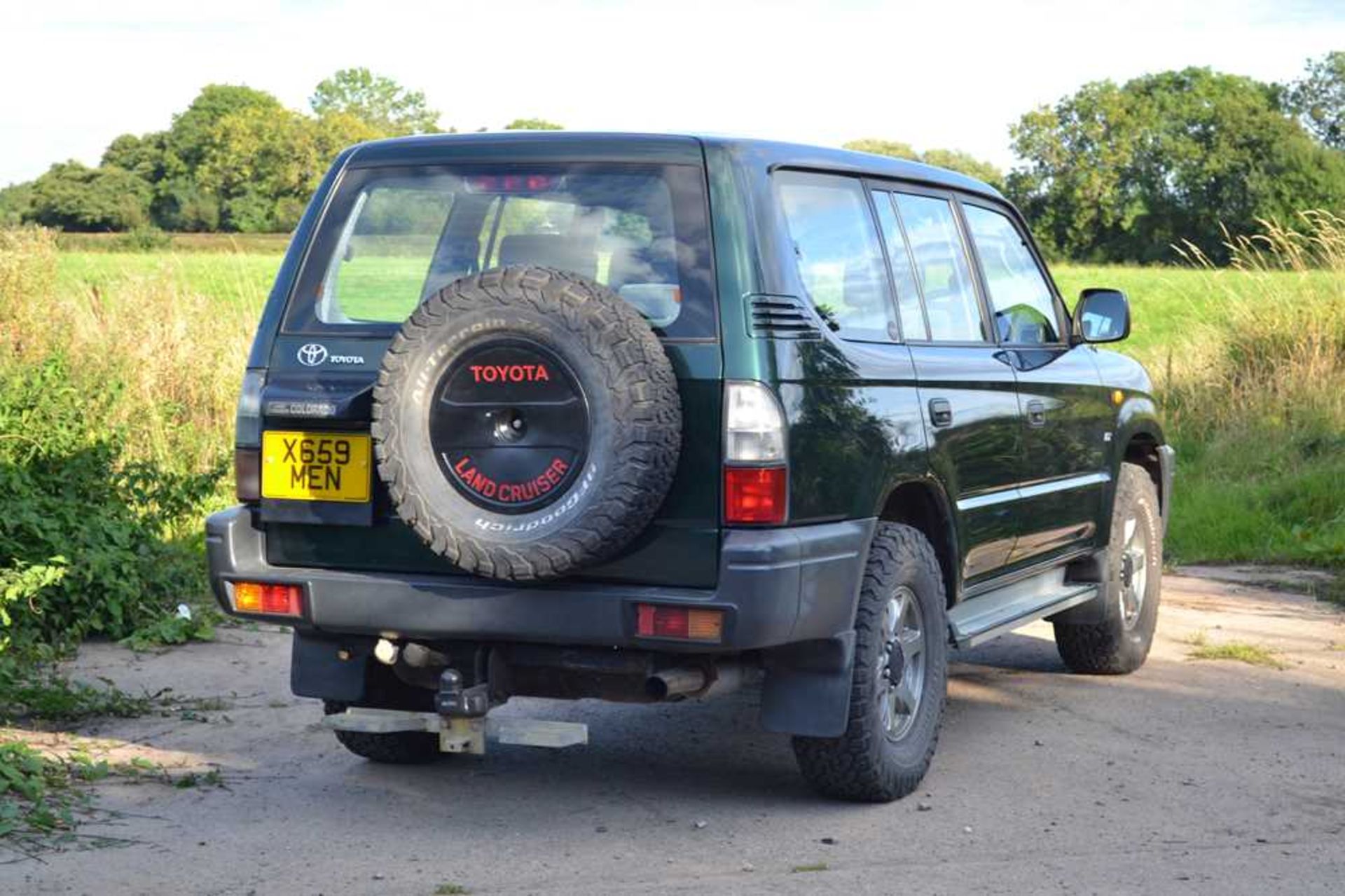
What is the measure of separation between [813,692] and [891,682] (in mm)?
492

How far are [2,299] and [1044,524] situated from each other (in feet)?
27.4

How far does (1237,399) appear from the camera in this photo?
1498 centimetres

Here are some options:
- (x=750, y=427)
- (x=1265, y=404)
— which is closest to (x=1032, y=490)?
(x=750, y=427)

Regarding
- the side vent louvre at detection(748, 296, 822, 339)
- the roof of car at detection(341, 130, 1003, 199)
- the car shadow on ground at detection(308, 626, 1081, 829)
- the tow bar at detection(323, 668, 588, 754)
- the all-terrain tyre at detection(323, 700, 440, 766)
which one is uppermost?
the roof of car at detection(341, 130, 1003, 199)

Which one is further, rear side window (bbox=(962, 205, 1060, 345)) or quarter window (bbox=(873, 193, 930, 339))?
rear side window (bbox=(962, 205, 1060, 345))

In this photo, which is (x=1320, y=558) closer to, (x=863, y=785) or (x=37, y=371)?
(x=863, y=785)

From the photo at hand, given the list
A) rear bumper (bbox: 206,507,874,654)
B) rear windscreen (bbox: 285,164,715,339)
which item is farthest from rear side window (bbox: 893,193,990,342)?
rear windscreen (bbox: 285,164,715,339)

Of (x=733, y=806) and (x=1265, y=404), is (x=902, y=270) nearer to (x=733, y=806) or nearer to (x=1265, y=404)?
(x=733, y=806)

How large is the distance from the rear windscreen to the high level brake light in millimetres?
A: 207

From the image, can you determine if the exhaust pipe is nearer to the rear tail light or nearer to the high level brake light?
the high level brake light

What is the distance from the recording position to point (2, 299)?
12.3m

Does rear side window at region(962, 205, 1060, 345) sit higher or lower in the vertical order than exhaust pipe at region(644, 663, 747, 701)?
higher

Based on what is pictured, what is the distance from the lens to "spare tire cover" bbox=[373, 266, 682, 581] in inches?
183

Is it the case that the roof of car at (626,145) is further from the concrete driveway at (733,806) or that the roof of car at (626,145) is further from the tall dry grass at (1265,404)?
the tall dry grass at (1265,404)
